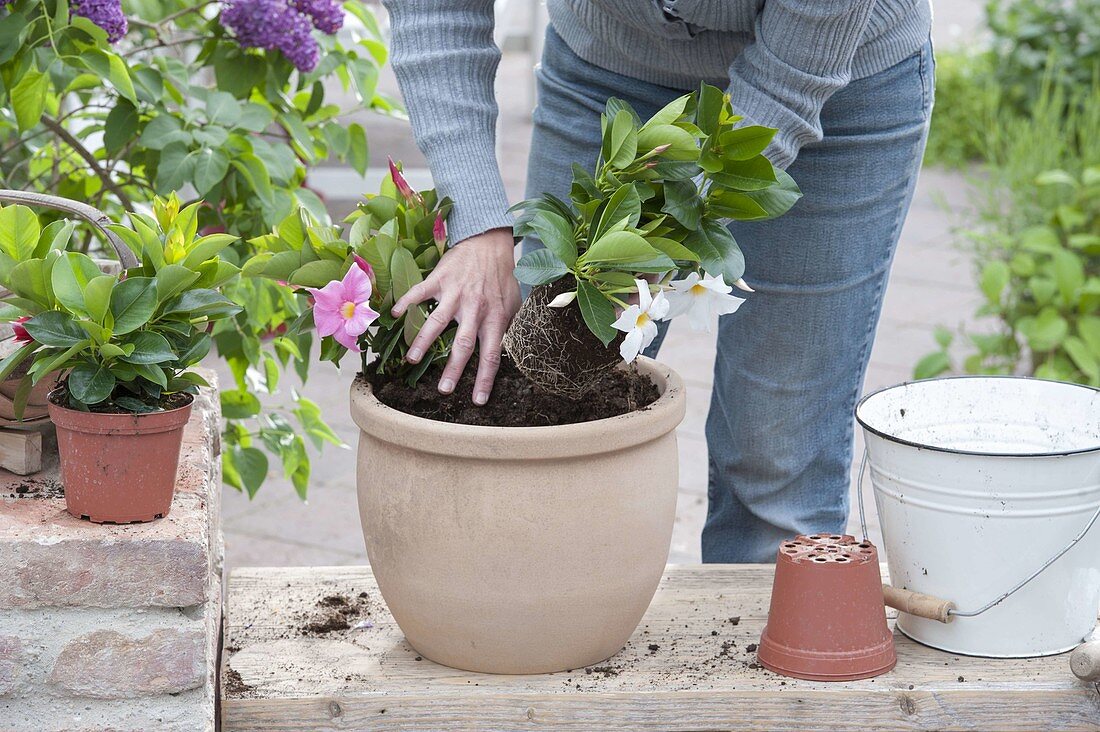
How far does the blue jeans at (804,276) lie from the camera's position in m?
1.63

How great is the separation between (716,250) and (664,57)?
0.40 metres

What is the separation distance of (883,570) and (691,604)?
0.32m

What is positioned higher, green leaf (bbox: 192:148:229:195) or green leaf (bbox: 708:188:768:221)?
green leaf (bbox: 708:188:768:221)

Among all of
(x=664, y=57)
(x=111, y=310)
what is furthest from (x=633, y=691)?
(x=664, y=57)

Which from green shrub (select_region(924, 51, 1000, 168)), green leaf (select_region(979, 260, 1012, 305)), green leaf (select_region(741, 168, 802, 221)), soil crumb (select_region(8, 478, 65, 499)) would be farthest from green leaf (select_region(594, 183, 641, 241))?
green shrub (select_region(924, 51, 1000, 168))

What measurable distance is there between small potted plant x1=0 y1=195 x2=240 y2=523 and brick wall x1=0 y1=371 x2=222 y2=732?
0.15ft

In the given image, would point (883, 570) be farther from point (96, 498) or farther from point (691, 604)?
point (96, 498)

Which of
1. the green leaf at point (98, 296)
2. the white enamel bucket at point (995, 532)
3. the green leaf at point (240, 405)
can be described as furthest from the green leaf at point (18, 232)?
the white enamel bucket at point (995, 532)

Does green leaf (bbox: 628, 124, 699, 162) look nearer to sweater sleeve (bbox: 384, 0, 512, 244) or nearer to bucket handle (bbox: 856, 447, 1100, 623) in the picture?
sweater sleeve (bbox: 384, 0, 512, 244)

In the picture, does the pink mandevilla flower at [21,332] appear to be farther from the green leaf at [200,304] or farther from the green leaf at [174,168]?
the green leaf at [174,168]

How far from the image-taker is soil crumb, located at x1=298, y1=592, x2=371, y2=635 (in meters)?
1.53

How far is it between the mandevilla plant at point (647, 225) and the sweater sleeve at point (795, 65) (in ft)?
0.31

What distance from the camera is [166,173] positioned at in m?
1.74

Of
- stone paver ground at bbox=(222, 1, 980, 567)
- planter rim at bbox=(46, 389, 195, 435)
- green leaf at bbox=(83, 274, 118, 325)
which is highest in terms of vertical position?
green leaf at bbox=(83, 274, 118, 325)
